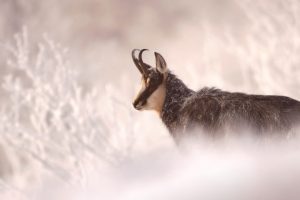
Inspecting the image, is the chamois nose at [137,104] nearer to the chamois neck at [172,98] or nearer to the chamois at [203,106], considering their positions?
the chamois at [203,106]

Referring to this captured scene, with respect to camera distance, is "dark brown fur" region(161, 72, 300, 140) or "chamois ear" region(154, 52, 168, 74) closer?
"dark brown fur" region(161, 72, 300, 140)

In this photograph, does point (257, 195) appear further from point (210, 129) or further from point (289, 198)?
point (210, 129)

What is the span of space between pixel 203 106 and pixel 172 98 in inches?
14.9

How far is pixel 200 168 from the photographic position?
508 mm

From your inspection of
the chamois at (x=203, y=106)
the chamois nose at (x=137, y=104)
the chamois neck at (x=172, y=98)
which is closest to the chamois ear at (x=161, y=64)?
the chamois at (x=203, y=106)

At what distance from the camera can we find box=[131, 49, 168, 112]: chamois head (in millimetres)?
2762

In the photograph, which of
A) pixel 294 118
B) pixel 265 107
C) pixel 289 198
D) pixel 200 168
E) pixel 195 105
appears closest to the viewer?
pixel 289 198

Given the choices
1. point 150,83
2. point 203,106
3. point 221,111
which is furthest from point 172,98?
point 221,111

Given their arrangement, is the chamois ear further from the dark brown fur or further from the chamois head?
the dark brown fur

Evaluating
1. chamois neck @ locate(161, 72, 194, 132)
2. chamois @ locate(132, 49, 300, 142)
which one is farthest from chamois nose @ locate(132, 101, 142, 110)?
chamois neck @ locate(161, 72, 194, 132)

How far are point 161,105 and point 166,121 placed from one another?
0.40 feet

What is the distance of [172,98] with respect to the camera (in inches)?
117

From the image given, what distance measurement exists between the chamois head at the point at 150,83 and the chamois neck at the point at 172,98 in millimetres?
91

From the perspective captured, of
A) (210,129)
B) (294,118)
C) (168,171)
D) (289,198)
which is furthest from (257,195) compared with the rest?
(210,129)
